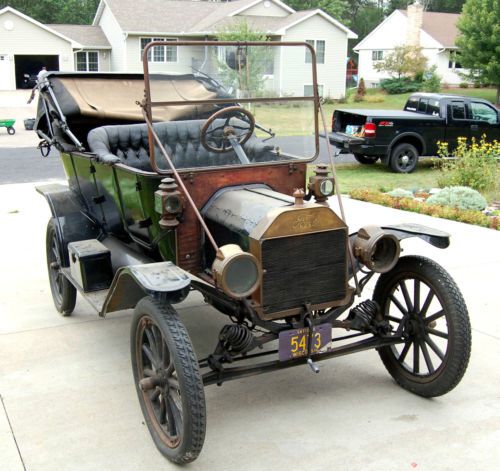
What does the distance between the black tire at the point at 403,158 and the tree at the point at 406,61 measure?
26.2 metres

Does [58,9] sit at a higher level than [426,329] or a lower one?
higher

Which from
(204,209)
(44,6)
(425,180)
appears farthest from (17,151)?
(44,6)

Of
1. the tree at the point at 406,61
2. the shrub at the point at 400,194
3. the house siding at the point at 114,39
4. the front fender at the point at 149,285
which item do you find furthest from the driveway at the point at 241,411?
the tree at the point at 406,61

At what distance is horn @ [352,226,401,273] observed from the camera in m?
3.52

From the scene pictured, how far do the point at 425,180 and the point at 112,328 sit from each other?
9.00 meters

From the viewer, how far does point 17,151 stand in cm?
1688

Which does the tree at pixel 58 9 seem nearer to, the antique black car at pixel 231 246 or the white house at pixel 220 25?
the white house at pixel 220 25

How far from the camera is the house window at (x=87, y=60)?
39.7m

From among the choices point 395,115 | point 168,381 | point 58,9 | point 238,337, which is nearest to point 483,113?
point 395,115

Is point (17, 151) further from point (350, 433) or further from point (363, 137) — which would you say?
point (350, 433)

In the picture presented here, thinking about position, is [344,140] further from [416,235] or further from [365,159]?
[416,235]

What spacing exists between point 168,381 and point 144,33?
3408 cm

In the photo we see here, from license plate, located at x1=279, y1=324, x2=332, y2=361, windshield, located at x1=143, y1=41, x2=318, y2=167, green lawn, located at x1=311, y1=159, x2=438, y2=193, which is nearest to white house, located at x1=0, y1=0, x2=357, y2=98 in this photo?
green lawn, located at x1=311, y1=159, x2=438, y2=193

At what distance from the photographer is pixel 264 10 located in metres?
35.2
